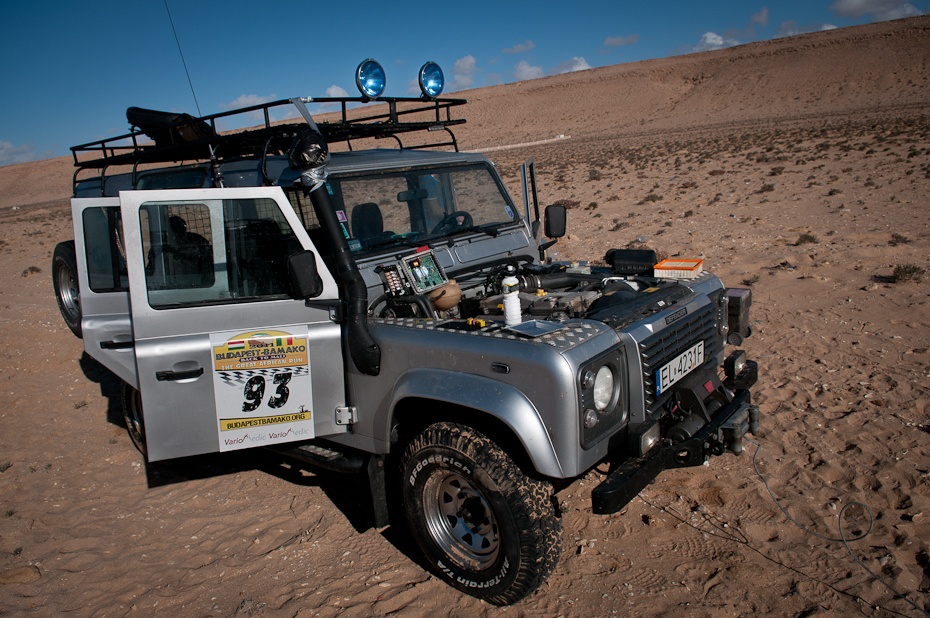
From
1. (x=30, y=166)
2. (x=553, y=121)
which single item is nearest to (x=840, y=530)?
(x=553, y=121)

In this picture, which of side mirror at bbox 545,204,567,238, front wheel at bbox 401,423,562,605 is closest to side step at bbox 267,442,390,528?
front wheel at bbox 401,423,562,605

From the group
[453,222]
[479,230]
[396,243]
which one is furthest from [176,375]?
[479,230]

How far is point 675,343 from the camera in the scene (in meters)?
3.44

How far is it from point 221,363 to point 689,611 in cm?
271

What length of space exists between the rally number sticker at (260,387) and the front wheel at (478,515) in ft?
2.39

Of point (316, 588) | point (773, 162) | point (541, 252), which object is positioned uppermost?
point (773, 162)

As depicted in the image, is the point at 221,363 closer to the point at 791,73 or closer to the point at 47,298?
the point at 47,298

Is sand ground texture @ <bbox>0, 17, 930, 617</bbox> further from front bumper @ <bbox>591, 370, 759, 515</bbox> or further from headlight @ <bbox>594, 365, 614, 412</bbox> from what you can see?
headlight @ <bbox>594, 365, 614, 412</bbox>

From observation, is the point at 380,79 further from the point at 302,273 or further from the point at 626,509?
the point at 626,509

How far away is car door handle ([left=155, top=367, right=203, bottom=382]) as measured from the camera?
342 cm

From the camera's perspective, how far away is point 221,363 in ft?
11.5

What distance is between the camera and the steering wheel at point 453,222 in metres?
4.45

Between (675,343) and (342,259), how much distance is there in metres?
1.85

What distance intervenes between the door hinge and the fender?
642 mm
